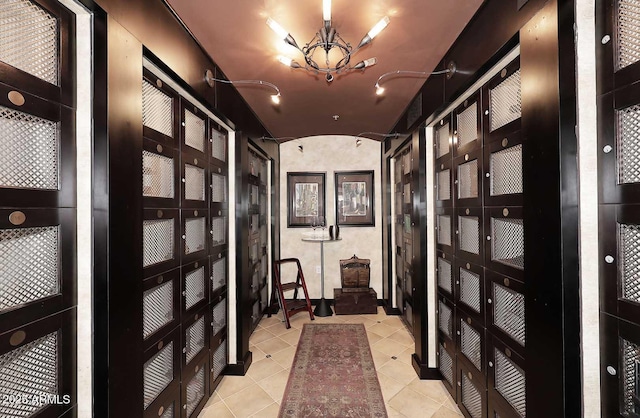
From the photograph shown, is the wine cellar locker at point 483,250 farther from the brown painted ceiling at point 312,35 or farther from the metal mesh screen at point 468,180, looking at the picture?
the brown painted ceiling at point 312,35

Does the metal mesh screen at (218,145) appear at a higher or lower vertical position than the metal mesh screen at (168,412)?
higher

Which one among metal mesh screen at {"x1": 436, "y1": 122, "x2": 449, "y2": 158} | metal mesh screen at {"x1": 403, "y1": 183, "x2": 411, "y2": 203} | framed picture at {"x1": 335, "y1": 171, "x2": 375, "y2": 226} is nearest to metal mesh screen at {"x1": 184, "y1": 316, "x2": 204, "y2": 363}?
metal mesh screen at {"x1": 436, "y1": 122, "x2": 449, "y2": 158}

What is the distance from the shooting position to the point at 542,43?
1220 mm

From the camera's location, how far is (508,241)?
163 cm

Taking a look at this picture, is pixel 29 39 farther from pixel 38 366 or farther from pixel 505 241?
pixel 505 241

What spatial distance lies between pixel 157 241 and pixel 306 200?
11.0 feet

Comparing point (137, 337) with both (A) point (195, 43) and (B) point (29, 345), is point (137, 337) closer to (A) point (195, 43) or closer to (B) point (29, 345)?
(B) point (29, 345)

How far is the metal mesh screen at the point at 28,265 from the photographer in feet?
3.09

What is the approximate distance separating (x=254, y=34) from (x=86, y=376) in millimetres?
2099

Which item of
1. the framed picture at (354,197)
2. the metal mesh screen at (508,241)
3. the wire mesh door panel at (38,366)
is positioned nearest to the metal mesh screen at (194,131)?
the wire mesh door panel at (38,366)

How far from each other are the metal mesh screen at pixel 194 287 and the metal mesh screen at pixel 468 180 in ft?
6.78

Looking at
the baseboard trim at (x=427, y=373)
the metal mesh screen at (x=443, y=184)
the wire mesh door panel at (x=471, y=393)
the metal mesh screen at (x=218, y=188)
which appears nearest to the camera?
the wire mesh door panel at (x=471, y=393)

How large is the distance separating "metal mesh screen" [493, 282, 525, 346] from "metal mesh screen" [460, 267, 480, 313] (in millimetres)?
195

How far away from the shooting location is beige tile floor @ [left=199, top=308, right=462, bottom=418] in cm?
229
